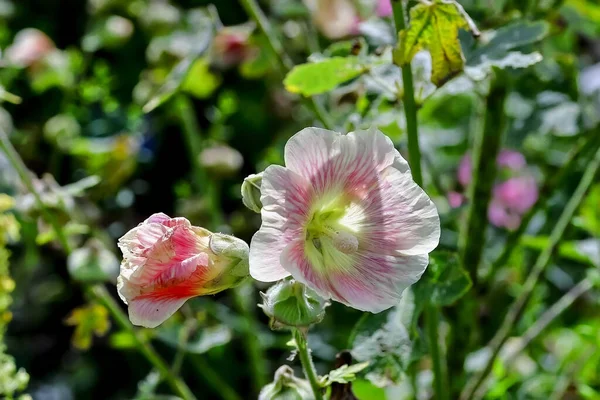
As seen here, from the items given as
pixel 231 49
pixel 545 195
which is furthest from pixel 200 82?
pixel 545 195

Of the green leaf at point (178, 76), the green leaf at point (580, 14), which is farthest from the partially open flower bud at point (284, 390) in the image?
the green leaf at point (580, 14)

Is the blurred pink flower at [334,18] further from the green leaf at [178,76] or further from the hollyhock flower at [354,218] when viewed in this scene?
the hollyhock flower at [354,218]

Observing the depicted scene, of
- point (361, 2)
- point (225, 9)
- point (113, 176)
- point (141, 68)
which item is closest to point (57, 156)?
point (113, 176)

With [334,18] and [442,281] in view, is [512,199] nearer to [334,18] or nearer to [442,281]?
[334,18]

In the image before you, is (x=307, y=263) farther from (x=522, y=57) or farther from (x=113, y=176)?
(x=113, y=176)

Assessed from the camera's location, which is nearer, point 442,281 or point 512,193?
point 442,281

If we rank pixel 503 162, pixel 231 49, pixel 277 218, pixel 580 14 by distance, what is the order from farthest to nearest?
pixel 231 49
pixel 503 162
pixel 580 14
pixel 277 218
